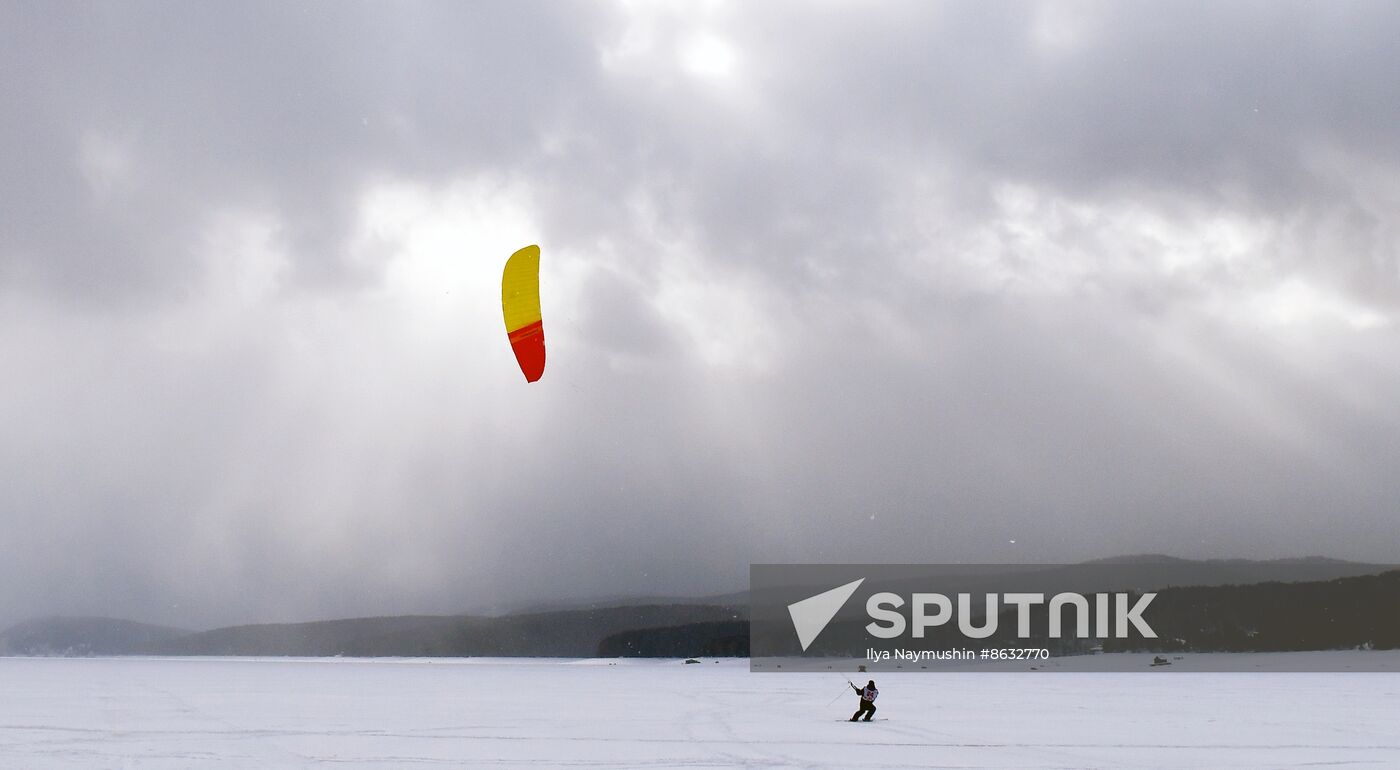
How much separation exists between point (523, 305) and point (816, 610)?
62.2 meters

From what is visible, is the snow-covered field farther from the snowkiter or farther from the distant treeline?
the distant treeline

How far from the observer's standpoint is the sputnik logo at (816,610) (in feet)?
217

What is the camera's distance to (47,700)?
32844 millimetres

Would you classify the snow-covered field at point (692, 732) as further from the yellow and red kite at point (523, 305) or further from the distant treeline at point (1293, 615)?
the distant treeline at point (1293, 615)

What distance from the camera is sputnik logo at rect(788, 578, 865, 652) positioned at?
66250mm

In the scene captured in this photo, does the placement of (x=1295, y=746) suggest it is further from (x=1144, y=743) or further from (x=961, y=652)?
(x=961, y=652)

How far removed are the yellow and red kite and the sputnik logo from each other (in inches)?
1249

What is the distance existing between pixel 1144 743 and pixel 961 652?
3864 inches

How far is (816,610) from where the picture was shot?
8769 centimetres

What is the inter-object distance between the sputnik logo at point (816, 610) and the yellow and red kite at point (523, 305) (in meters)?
31.7

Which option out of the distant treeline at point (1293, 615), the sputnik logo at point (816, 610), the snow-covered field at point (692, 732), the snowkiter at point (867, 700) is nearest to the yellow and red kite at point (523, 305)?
the snow-covered field at point (692, 732)

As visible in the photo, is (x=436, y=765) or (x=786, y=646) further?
(x=786, y=646)

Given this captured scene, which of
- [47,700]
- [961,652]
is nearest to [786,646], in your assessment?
[961,652]

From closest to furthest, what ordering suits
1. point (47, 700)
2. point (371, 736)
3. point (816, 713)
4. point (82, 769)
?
point (82, 769)
point (371, 736)
point (816, 713)
point (47, 700)
